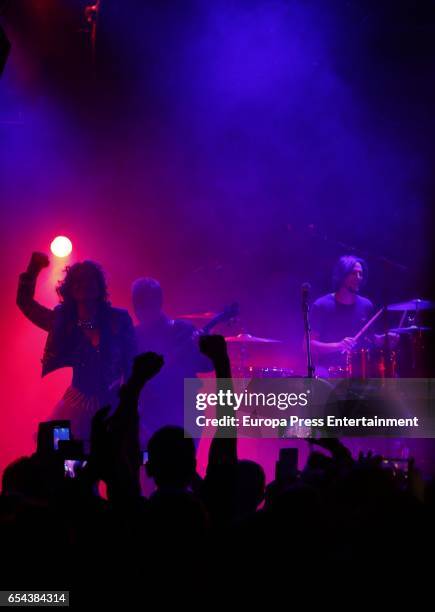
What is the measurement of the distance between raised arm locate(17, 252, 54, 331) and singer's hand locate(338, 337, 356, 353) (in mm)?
3095

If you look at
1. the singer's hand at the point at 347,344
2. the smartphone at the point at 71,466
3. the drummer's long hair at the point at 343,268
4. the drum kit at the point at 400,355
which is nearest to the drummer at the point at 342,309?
the drummer's long hair at the point at 343,268

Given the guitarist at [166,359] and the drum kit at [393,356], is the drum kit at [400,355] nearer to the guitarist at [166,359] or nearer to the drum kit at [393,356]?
the drum kit at [393,356]

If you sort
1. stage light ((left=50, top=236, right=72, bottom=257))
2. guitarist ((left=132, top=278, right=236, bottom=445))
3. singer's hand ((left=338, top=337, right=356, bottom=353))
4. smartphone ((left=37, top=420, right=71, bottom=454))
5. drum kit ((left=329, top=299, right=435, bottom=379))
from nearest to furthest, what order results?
smartphone ((left=37, top=420, right=71, bottom=454)) → guitarist ((left=132, top=278, right=236, bottom=445)) → drum kit ((left=329, top=299, right=435, bottom=379)) → singer's hand ((left=338, top=337, right=356, bottom=353)) → stage light ((left=50, top=236, right=72, bottom=257))

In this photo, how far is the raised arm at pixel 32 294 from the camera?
5152mm

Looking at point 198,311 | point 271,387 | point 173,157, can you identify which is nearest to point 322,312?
point 271,387

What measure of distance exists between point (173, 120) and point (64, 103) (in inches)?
50.1

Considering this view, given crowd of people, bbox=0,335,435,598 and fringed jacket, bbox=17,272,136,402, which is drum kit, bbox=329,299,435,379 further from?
crowd of people, bbox=0,335,435,598

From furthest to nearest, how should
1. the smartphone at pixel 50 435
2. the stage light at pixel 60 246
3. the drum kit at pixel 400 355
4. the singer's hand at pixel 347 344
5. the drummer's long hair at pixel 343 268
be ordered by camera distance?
the stage light at pixel 60 246 < the drummer's long hair at pixel 343 268 < the singer's hand at pixel 347 344 < the drum kit at pixel 400 355 < the smartphone at pixel 50 435

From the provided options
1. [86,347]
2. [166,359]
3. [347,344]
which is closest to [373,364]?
[347,344]

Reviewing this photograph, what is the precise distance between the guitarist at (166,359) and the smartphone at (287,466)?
323 cm

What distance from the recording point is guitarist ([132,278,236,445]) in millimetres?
6371

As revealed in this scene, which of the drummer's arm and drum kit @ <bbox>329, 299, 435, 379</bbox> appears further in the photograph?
the drummer's arm

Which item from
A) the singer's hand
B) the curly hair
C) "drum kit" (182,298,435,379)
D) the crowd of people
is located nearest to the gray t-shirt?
the singer's hand

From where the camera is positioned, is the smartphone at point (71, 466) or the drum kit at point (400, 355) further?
the drum kit at point (400, 355)
